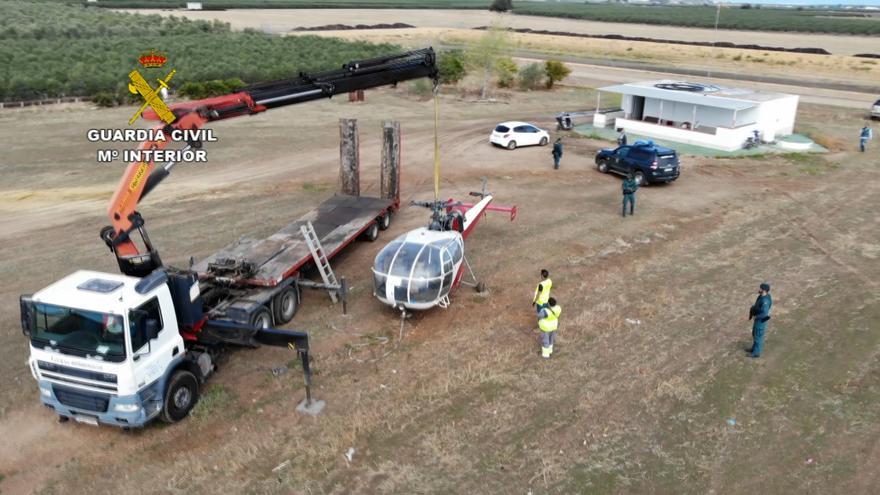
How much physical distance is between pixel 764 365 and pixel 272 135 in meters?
27.6

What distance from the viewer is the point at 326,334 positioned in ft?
45.6

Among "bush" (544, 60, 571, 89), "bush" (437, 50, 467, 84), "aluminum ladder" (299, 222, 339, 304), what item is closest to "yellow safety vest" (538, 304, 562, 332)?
"aluminum ladder" (299, 222, 339, 304)

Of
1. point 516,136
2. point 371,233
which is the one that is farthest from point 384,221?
point 516,136

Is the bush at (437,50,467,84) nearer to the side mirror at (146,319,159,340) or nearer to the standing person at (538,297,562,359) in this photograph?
the standing person at (538,297,562,359)

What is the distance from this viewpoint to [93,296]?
32.0 feet

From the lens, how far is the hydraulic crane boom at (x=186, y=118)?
11.3 m

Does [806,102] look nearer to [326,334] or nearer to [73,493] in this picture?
[326,334]

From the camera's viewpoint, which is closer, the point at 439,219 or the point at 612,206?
the point at 439,219

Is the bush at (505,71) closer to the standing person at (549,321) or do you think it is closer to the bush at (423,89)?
the bush at (423,89)

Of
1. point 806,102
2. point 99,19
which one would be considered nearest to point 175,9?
point 99,19

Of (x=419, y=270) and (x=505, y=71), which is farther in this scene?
(x=505, y=71)

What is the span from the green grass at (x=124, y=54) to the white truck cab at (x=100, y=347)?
35.7 meters

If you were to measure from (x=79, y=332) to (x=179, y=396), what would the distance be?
6.57 ft

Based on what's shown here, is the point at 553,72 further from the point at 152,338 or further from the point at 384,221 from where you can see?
the point at 152,338
